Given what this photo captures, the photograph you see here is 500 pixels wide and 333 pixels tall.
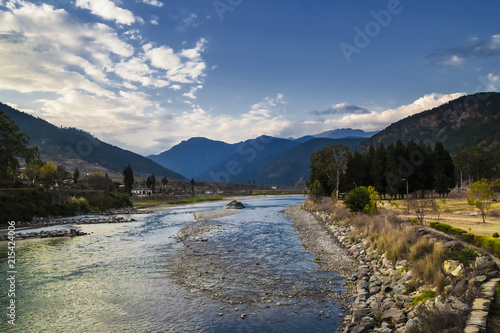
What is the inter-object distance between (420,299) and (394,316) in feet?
4.74

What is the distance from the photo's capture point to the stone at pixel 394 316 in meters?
10.9

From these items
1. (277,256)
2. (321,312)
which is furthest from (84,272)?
(321,312)

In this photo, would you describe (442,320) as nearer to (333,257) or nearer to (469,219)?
(333,257)

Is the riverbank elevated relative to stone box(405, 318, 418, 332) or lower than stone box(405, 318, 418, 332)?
lower

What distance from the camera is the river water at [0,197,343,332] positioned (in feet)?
41.0

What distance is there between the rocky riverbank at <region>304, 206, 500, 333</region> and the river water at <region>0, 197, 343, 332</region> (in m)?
1.36

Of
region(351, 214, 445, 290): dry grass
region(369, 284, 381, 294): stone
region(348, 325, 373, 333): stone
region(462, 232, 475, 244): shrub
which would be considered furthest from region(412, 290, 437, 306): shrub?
region(462, 232, 475, 244): shrub

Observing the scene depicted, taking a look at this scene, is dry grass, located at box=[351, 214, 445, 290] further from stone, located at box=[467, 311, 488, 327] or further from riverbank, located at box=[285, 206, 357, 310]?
stone, located at box=[467, 311, 488, 327]

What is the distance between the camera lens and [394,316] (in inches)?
440

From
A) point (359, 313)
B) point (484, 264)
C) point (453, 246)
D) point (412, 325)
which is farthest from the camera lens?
point (453, 246)

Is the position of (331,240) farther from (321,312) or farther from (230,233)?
(321,312)

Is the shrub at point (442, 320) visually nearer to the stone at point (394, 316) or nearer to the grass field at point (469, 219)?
the stone at point (394, 316)

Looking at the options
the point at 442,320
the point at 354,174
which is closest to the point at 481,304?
the point at 442,320

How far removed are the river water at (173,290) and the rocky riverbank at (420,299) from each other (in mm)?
1364
